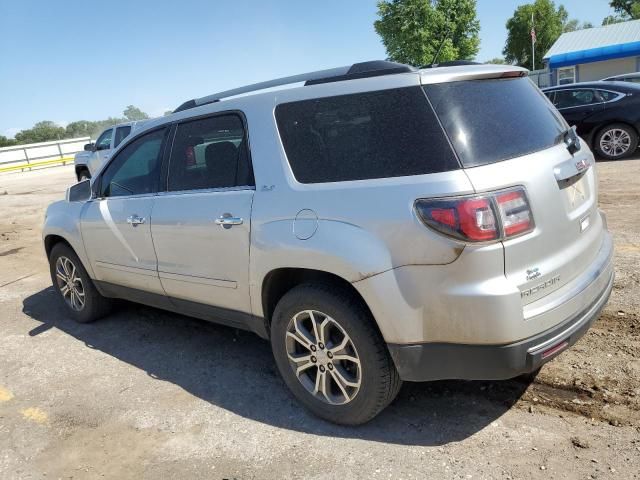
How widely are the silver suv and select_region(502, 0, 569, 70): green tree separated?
6455 cm

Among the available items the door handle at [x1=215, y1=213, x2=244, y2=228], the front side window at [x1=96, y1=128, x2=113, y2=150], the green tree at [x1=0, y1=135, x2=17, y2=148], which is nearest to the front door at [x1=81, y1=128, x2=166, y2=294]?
the door handle at [x1=215, y1=213, x2=244, y2=228]

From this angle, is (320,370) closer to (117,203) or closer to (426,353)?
(426,353)

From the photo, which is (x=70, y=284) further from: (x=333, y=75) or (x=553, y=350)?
(x=553, y=350)

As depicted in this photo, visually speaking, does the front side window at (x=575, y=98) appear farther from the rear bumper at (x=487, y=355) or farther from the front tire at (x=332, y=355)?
the front tire at (x=332, y=355)

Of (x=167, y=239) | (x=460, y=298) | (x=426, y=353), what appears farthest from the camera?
(x=167, y=239)

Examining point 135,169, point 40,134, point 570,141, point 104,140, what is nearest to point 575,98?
point 570,141

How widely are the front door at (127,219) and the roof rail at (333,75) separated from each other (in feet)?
2.45

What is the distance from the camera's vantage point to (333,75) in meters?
3.09

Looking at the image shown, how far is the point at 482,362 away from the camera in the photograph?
253 cm

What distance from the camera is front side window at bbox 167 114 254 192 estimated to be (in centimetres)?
340

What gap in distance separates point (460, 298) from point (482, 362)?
346mm

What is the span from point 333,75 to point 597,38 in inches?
1421

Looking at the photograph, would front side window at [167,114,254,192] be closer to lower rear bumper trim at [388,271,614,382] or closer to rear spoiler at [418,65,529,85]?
rear spoiler at [418,65,529,85]

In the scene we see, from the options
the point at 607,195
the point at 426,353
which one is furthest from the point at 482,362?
the point at 607,195
